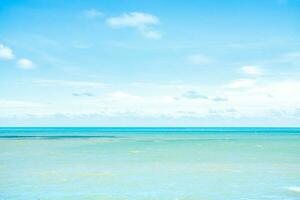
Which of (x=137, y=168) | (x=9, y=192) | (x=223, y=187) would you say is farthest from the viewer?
(x=137, y=168)

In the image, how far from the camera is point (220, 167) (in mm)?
30672

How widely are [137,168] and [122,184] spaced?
6960mm

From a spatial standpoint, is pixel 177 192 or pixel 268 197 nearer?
pixel 268 197

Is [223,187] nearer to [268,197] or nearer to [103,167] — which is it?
[268,197]

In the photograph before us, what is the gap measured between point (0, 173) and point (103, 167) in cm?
772

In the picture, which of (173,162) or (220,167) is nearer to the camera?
(220,167)

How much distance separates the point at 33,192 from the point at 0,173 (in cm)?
797

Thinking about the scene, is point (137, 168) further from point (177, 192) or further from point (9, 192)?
point (9, 192)

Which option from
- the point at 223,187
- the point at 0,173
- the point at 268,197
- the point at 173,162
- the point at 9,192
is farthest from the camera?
the point at 173,162

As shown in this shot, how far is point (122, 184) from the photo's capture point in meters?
23.0

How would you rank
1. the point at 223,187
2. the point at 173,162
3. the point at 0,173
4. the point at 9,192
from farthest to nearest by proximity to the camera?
the point at 173,162, the point at 0,173, the point at 223,187, the point at 9,192

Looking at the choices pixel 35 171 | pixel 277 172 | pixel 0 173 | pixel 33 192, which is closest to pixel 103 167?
pixel 35 171

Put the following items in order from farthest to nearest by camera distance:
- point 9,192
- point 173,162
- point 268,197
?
point 173,162 < point 9,192 < point 268,197

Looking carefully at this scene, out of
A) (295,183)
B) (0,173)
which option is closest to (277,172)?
(295,183)
